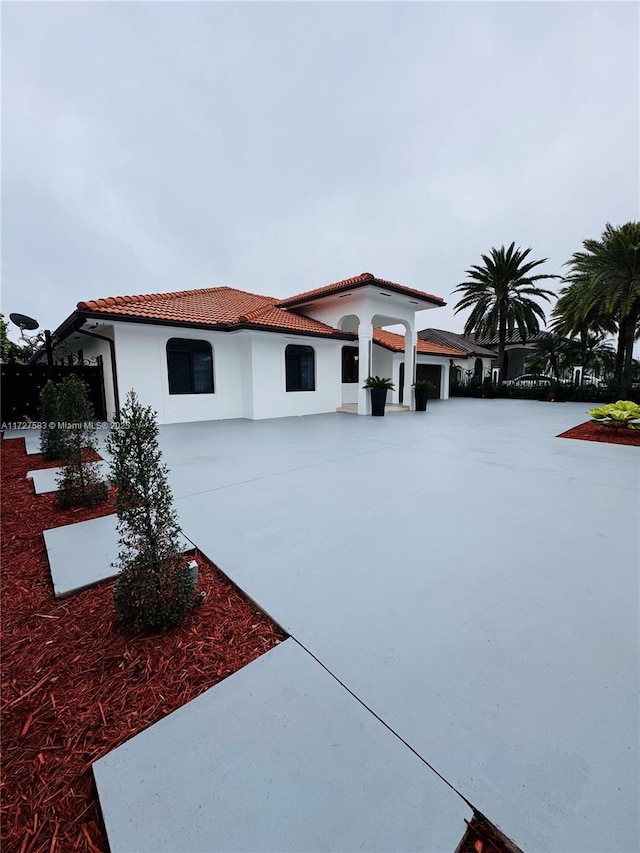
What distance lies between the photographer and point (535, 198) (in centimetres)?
1480

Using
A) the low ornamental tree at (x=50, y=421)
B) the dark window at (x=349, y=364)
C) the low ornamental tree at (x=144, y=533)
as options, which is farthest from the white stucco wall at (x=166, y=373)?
the low ornamental tree at (x=144, y=533)

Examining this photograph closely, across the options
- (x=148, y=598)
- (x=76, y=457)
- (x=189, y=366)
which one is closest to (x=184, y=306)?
(x=189, y=366)

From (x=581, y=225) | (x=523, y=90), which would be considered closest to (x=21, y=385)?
(x=523, y=90)

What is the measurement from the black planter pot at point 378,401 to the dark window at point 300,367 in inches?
97.8

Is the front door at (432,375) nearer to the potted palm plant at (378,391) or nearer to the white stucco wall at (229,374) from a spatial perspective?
the white stucco wall at (229,374)

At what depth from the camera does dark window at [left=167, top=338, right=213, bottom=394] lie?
1144 centimetres

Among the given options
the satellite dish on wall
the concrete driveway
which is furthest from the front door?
the satellite dish on wall

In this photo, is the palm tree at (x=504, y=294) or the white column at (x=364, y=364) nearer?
the white column at (x=364, y=364)

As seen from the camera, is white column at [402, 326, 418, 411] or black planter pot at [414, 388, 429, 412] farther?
white column at [402, 326, 418, 411]

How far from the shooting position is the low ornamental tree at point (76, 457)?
174 inches

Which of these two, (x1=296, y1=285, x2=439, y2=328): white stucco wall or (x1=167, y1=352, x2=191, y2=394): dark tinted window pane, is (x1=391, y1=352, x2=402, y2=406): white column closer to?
(x1=296, y1=285, x2=439, y2=328): white stucco wall

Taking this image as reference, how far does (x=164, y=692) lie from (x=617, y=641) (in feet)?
8.48

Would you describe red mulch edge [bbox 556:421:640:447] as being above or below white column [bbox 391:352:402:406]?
below

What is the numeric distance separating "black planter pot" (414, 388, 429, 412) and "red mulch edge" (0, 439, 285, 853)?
13.3 metres
